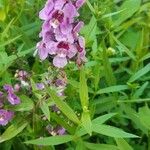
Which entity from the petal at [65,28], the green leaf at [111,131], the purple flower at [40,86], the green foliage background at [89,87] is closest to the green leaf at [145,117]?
the green foliage background at [89,87]

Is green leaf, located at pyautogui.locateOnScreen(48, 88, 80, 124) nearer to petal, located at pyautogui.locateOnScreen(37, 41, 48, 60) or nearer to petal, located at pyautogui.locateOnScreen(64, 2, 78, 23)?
petal, located at pyautogui.locateOnScreen(37, 41, 48, 60)

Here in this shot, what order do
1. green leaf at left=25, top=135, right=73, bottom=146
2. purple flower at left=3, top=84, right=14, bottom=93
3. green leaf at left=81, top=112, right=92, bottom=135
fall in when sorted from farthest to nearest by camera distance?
purple flower at left=3, top=84, right=14, bottom=93, green leaf at left=25, top=135, right=73, bottom=146, green leaf at left=81, top=112, right=92, bottom=135

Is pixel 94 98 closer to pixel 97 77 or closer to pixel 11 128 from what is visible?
pixel 97 77

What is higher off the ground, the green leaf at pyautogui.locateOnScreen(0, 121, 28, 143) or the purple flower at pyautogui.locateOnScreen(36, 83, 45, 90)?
the purple flower at pyautogui.locateOnScreen(36, 83, 45, 90)

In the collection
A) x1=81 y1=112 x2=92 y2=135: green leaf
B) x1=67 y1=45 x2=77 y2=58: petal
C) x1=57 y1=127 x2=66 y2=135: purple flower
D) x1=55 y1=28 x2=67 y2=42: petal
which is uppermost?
x1=55 y1=28 x2=67 y2=42: petal

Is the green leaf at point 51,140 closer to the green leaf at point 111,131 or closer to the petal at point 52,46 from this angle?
the green leaf at point 111,131

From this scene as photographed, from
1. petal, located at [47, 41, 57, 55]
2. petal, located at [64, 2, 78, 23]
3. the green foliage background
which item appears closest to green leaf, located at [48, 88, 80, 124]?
the green foliage background

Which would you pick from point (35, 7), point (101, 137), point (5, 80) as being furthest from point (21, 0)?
point (101, 137)
